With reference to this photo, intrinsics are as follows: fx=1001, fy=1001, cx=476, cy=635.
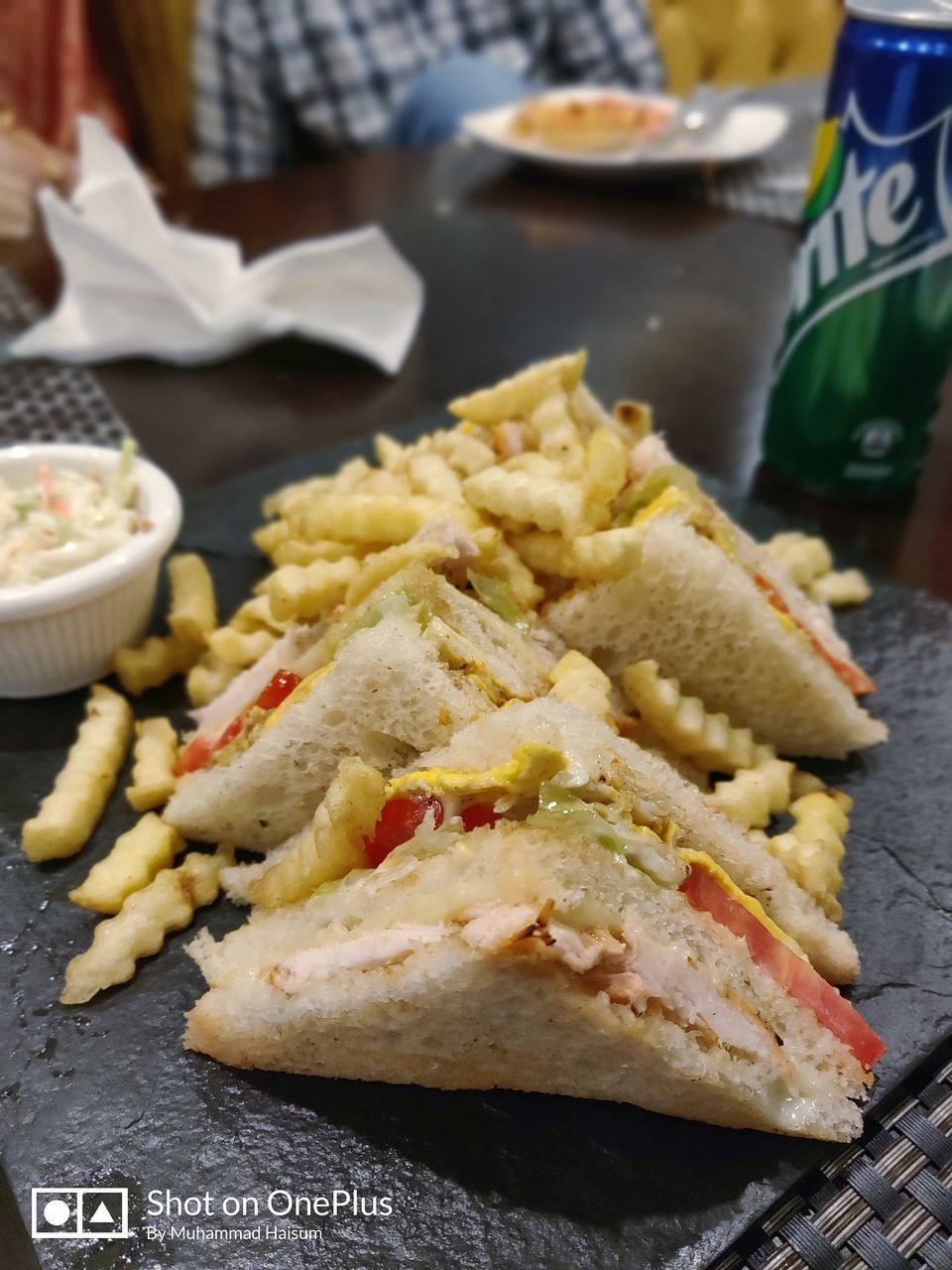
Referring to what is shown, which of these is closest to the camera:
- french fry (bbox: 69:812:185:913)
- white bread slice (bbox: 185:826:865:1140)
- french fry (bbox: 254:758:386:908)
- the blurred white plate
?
white bread slice (bbox: 185:826:865:1140)

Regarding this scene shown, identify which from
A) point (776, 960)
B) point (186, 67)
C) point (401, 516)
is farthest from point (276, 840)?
point (186, 67)

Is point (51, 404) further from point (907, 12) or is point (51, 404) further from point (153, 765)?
point (907, 12)

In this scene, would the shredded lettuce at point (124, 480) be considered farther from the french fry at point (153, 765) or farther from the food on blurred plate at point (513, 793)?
the french fry at point (153, 765)

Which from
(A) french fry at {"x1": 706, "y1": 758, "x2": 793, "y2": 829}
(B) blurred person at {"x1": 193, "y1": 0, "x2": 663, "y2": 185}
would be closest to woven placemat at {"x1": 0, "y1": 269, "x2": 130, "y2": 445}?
(A) french fry at {"x1": 706, "y1": 758, "x2": 793, "y2": 829}

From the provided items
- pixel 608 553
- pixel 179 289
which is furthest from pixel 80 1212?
pixel 179 289

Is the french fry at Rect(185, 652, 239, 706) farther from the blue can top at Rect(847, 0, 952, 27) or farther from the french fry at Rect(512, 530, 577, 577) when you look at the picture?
the blue can top at Rect(847, 0, 952, 27)

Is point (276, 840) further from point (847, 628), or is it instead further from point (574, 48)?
point (574, 48)
